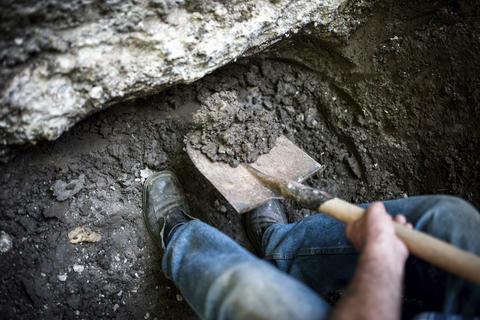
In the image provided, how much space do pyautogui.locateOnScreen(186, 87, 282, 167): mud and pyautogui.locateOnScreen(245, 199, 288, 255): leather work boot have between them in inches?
10.0

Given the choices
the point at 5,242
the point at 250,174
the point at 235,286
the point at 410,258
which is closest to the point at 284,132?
the point at 250,174

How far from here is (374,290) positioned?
2.88ft

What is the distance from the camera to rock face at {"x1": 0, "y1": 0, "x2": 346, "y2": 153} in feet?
3.48

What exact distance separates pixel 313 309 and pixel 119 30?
3.22 feet

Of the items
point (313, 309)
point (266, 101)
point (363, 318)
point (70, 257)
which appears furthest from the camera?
point (266, 101)

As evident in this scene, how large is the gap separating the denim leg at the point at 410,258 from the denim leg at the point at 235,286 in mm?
290

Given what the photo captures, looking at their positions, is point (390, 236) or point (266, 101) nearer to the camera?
point (390, 236)

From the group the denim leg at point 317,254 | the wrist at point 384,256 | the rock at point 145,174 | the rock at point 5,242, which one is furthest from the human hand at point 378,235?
the rock at point 5,242

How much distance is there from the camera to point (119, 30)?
1171 millimetres

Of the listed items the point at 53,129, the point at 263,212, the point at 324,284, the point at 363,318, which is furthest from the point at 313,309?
the point at 53,129

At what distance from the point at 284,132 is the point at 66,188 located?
3.40ft

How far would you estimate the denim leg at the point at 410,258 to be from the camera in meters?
1.02

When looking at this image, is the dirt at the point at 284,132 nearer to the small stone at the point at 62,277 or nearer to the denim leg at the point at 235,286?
the small stone at the point at 62,277

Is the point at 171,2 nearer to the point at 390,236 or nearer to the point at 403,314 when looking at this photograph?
the point at 390,236
